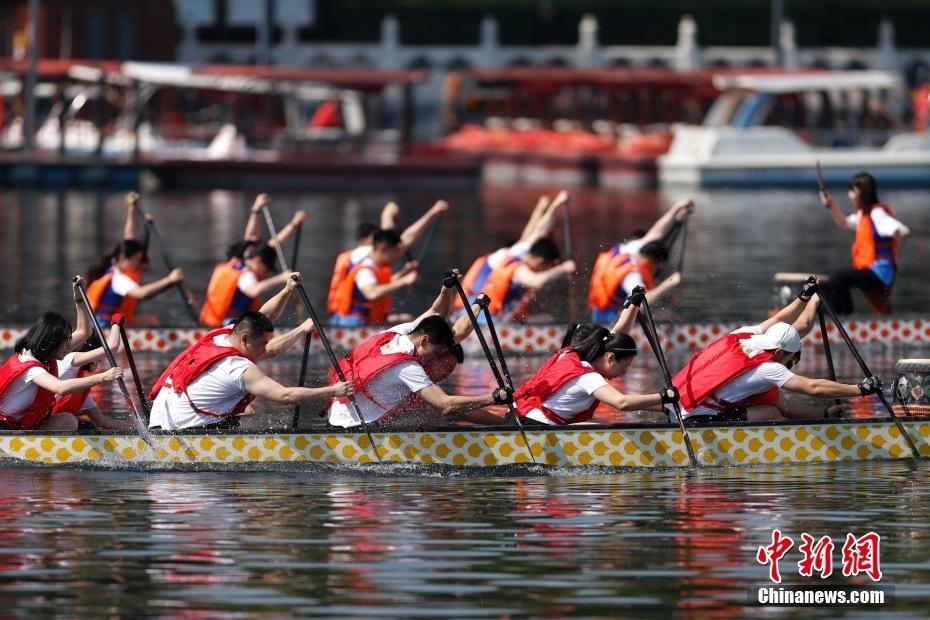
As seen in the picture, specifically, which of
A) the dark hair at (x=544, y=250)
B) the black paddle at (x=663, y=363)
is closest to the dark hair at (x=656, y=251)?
the dark hair at (x=544, y=250)

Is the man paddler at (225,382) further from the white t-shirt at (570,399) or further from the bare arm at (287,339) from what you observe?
the white t-shirt at (570,399)

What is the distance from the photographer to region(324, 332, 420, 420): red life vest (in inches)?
690

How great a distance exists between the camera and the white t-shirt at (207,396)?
57.4ft

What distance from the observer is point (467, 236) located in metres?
43.7

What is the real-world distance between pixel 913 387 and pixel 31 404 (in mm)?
7263

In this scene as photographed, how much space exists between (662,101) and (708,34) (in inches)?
641

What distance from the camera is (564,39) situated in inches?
3191

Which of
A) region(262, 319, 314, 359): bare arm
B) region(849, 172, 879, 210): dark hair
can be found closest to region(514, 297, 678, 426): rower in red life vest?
region(262, 319, 314, 359): bare arm

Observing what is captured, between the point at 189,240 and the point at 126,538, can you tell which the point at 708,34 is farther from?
the point at 126,538

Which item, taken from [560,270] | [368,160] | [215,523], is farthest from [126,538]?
[368,160]

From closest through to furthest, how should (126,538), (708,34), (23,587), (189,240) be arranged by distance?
(23,587)
(126,538)
(189,240)
(708,34)

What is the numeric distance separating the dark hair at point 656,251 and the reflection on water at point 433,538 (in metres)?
5.83

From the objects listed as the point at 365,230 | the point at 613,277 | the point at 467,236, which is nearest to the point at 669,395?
the point at 613,277

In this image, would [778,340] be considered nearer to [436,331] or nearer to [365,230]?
[436,331]
